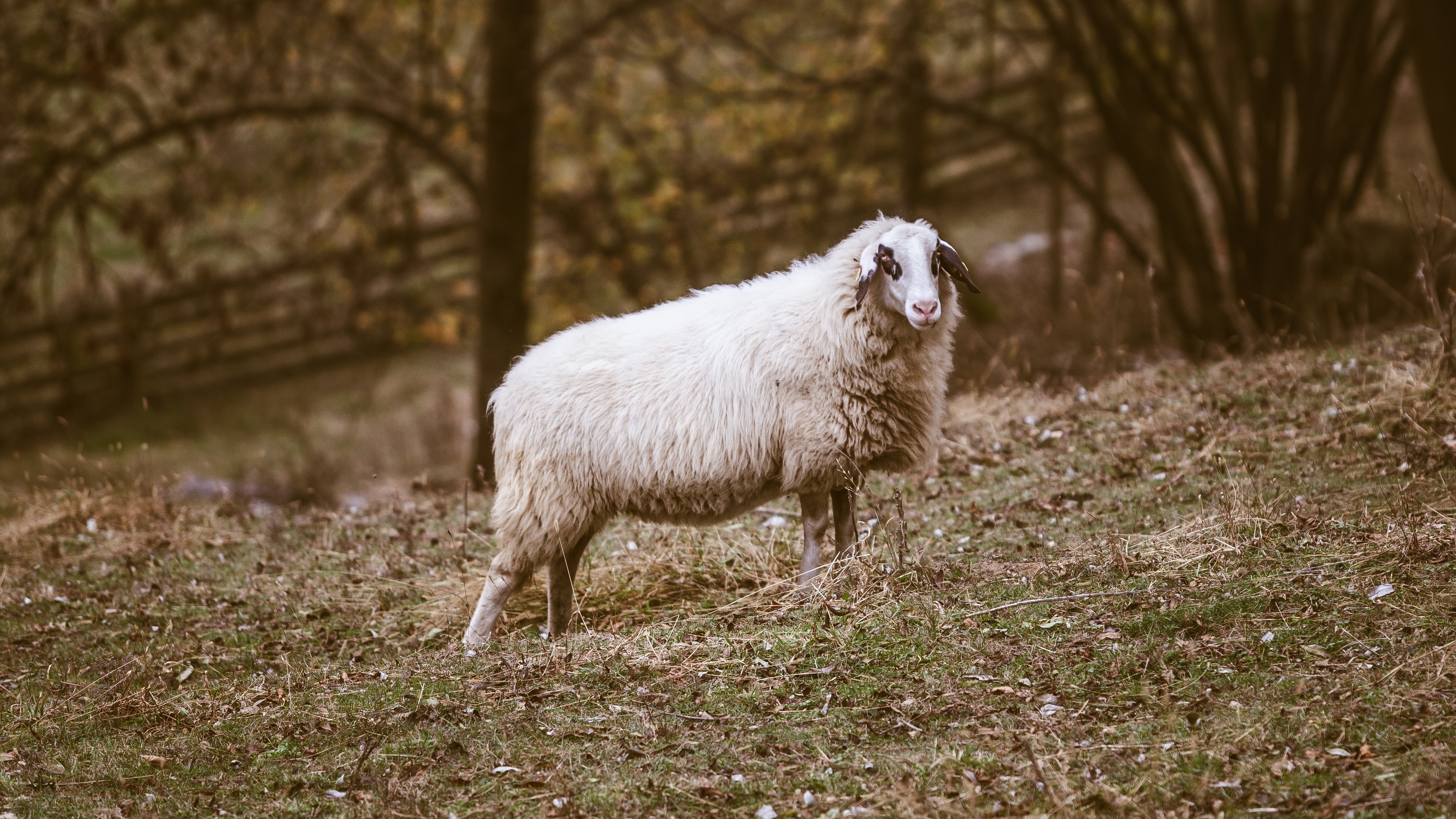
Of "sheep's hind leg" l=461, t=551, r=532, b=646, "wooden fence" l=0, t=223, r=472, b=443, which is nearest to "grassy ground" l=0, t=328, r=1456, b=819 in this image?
"sheep's hind leg" l=461, t=551, r=532, b=646

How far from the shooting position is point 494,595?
229 inches

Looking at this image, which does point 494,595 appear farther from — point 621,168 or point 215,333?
point 621,168

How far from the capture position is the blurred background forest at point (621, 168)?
943 cm

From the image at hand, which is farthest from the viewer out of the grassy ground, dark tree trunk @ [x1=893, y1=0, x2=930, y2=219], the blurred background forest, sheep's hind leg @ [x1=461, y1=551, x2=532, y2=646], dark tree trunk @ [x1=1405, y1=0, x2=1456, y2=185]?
dark tree trunk @ [x1=893, y1=0, x2=930, y2=219]

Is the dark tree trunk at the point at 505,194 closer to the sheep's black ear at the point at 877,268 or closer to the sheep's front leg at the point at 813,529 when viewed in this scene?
the sheep's front leg at the point at 813,529

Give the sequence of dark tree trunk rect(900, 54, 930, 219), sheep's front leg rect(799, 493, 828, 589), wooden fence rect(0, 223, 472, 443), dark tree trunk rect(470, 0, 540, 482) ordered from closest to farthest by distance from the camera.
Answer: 1. sheep's front leg rect(799, 493, 828, 589)
2. wooden fence rect(0, 223, 472, 443)
3. dark tree trunk rect(470, 0, 540, 482)
4. dark tree trunk rect(900, 54, 930, 219)

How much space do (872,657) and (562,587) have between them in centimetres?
176

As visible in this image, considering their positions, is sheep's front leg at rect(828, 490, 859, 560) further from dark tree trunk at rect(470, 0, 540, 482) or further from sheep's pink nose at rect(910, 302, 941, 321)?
dark tree trunk at rect(470, 0, 540, 482)

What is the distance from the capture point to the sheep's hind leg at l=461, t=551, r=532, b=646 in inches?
228

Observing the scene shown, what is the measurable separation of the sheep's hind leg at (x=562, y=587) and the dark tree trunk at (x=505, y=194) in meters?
4.23

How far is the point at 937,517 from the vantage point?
675 cm

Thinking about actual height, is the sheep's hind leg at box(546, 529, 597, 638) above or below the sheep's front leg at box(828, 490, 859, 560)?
below

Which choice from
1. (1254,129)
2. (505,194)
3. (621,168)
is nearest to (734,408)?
(505,194)

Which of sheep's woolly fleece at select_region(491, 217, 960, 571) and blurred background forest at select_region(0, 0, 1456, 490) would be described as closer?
sheep's woolly fleece at select_region(491, 217, 960, 571)
